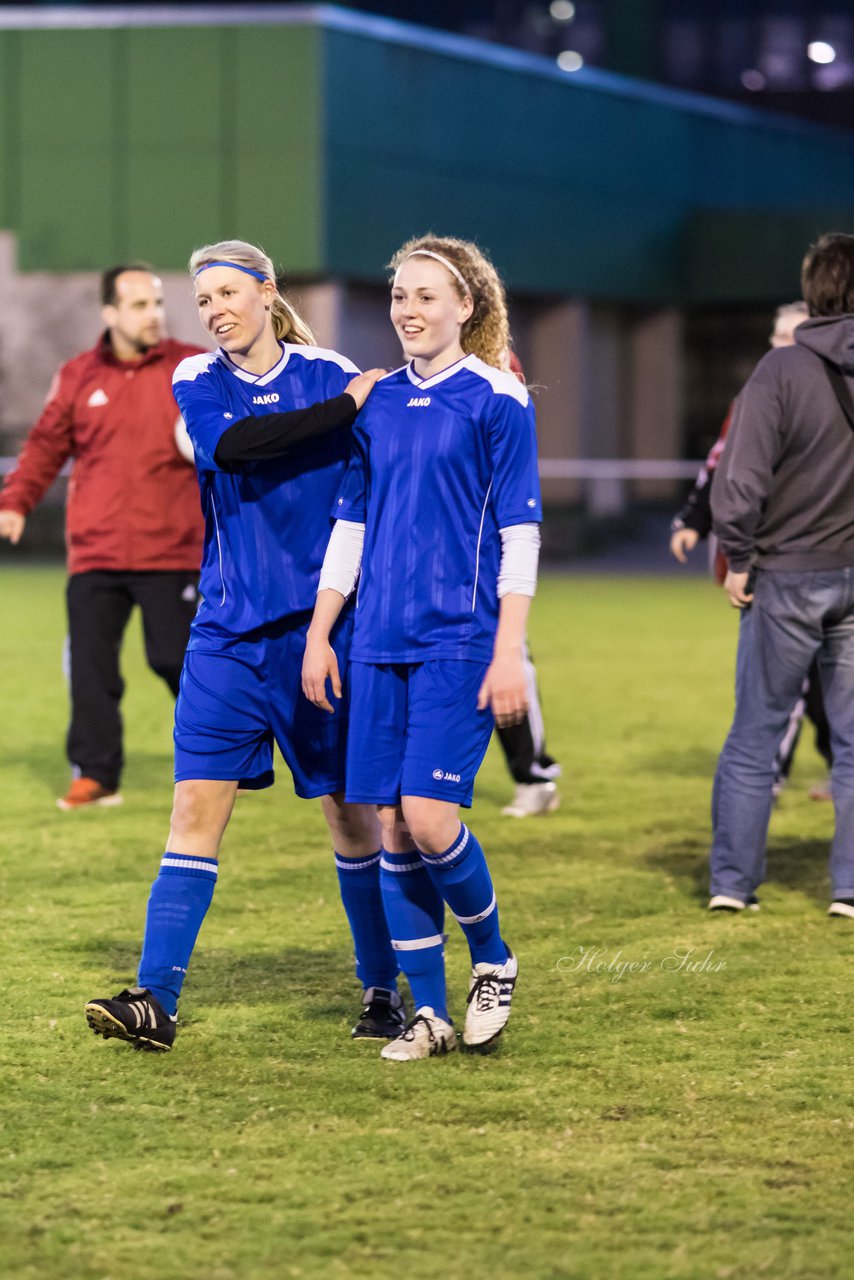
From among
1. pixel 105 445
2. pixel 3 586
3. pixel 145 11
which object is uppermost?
pixel 145 11

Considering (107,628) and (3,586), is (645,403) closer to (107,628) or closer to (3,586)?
(3,586)

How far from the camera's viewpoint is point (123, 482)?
28.0 feet

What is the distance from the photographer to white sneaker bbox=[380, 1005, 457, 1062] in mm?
4922

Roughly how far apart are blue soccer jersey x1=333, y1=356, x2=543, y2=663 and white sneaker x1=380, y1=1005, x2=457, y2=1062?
3.01 feet

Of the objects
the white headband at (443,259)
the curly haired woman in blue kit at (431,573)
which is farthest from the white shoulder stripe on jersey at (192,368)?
the white headband at (443,259)

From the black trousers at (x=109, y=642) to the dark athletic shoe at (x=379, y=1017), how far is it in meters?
3.53

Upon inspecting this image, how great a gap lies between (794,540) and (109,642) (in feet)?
11.0

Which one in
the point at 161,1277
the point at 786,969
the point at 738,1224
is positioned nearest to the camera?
the point at 161,1277

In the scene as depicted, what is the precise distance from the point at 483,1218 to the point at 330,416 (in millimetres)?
1918

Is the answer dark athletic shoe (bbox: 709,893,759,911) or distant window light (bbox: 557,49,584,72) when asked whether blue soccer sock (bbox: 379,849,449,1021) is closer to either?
dark athletic shoe (bbox: 709,893,759,911)

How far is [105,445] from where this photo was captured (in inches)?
338

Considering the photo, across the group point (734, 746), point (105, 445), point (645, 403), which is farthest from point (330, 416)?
point (645, 403)

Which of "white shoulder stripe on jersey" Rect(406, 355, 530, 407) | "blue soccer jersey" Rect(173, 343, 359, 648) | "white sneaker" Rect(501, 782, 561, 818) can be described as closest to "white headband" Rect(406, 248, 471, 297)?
"white shoulder stripe on jersey" Rect(406, 355, 530, 407)

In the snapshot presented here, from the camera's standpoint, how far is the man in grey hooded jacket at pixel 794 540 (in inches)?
256
